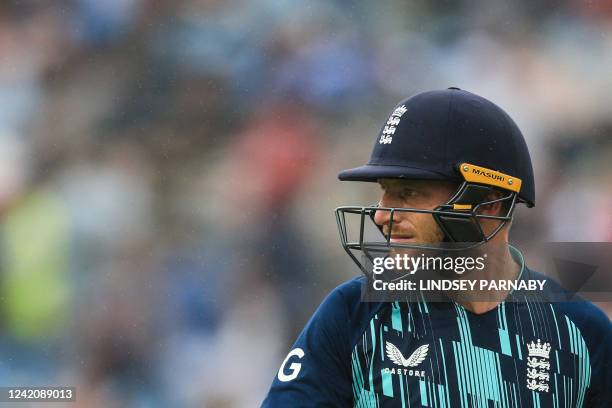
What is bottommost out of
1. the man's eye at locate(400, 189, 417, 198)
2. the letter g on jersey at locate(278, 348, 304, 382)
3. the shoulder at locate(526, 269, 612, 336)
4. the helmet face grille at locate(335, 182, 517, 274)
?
the letter g on jersey at locate(278, 348, 304, 382)

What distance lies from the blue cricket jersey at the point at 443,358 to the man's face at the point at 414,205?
0.49 ft

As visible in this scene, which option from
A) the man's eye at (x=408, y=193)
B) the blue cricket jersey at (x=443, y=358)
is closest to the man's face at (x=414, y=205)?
the man's eye at (x=408, y=193)

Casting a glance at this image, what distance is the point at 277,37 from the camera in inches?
214

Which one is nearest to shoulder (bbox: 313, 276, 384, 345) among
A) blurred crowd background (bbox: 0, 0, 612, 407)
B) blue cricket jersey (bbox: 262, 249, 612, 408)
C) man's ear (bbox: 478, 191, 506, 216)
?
blue cricket jersey (bbox: 262, 249, 612, 408)

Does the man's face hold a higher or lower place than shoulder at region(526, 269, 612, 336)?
higher

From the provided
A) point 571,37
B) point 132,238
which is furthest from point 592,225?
point 132,238

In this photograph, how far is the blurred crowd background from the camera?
4781 millimetres

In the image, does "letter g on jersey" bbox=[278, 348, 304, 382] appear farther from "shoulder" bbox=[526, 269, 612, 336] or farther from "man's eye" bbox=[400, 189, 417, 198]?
"shoulder" bbox=[526, 269, 612, 336]

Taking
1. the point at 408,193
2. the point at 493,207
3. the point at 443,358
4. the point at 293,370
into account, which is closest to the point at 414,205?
the point at 408,193

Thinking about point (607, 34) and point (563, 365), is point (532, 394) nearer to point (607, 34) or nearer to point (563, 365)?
point (563, 365)

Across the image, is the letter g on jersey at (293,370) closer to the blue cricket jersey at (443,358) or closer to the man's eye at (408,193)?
the blue cricket jersey at (443,358)

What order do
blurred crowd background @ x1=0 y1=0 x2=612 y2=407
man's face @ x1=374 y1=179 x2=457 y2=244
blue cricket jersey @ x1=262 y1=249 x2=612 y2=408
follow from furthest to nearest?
blurred crowd background @ x1=0 y1=0 x2=612 y2=407 → man's face @ x1=374 y1=179 x2=457 y2=244 → blue cricket jersey @ x1=262 y1=249 x2=612 y2=408

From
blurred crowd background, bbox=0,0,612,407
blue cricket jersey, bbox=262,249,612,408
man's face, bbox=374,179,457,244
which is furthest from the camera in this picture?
blurred crowd background, bbox=0,0,612,407

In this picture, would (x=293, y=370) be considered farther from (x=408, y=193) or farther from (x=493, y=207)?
(x=493, y=207)
